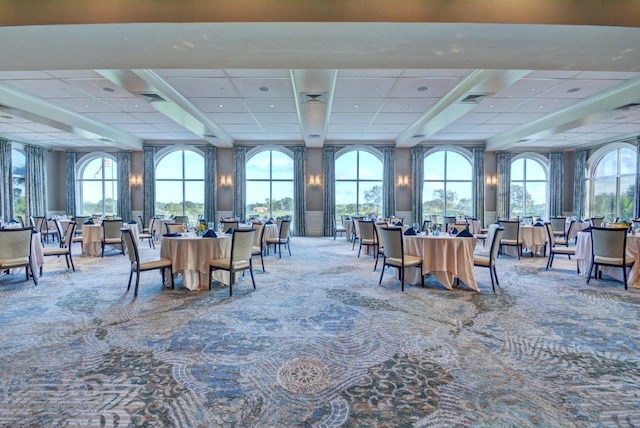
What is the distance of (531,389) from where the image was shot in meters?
2.42

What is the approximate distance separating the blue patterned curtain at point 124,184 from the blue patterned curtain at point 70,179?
1.96 metres

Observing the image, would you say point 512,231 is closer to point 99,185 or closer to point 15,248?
point 15,248

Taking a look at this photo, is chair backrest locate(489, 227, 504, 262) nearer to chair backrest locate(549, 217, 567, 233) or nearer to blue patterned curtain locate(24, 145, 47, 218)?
chair backrest locate(549, 217, 567, 233)

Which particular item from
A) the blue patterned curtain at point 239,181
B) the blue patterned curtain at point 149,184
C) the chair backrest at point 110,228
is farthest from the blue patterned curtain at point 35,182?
the blue patterned curtain at point 239,181

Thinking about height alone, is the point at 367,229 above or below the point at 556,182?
below

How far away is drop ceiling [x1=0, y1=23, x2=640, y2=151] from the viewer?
397cm

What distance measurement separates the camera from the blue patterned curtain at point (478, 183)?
44.4 ft

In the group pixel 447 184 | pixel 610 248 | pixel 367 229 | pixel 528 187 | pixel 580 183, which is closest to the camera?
pixel 610 248

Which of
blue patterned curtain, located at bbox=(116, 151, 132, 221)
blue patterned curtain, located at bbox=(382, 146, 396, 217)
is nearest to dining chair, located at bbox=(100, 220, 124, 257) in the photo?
blue patterned curtain, located at bbox=(116, 151, 132, 221)

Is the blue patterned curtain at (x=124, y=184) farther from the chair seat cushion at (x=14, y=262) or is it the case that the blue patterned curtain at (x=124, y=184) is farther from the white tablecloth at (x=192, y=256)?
the white tablecloth at (x=192, y=256)

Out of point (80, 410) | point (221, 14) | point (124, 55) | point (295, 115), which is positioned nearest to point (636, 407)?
point (80, 410)

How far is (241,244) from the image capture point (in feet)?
16.2

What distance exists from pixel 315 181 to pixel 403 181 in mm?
3662

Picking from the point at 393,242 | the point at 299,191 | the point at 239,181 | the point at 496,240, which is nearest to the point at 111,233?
the point at 239,181
